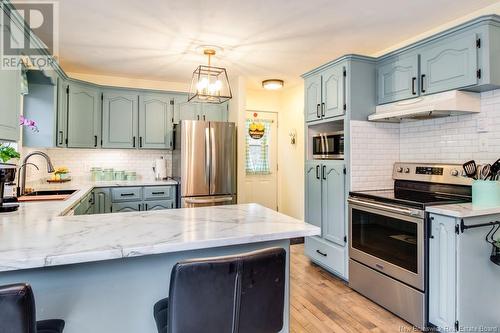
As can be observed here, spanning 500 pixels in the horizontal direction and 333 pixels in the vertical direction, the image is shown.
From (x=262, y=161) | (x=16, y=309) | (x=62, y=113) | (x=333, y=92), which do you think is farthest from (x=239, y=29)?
(x=262, y=161)

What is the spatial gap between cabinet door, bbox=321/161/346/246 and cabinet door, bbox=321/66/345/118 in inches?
20.8

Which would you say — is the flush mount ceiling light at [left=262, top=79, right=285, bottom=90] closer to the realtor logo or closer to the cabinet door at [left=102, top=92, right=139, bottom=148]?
the cabinet door at [left=102, top=92, right=139, bottom=148]

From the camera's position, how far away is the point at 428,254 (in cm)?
214

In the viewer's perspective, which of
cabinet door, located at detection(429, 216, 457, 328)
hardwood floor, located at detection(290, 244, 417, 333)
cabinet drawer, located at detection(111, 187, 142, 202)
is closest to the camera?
cabinet door, located at detection(429, 216, 457, 328)

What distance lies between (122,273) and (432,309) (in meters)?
2.05

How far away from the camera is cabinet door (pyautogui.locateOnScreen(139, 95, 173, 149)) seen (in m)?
4.34

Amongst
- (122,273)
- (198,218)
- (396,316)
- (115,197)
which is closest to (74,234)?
(122,273)

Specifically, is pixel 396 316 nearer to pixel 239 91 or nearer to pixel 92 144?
pixel 239 91

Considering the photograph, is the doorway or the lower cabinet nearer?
the lower cabinet

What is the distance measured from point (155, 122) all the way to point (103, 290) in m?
3.40

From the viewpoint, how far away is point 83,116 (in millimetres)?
3938

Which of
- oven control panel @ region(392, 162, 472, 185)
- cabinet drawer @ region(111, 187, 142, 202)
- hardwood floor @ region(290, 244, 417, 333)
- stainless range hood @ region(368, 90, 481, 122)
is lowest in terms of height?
hardwood floor @ region(290, 244, 417, 333)

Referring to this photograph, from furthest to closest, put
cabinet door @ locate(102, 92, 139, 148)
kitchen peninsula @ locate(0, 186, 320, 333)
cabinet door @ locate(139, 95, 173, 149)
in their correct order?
cabinet door @ locate(139, 95, 173, 149) < cabinet door @ locate(102, 92, 139, 148) < kitchen peninsula @ locate(0, 186, 320, 333)

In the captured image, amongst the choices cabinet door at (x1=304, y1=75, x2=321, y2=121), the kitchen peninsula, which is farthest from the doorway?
the kitchen peninsula
